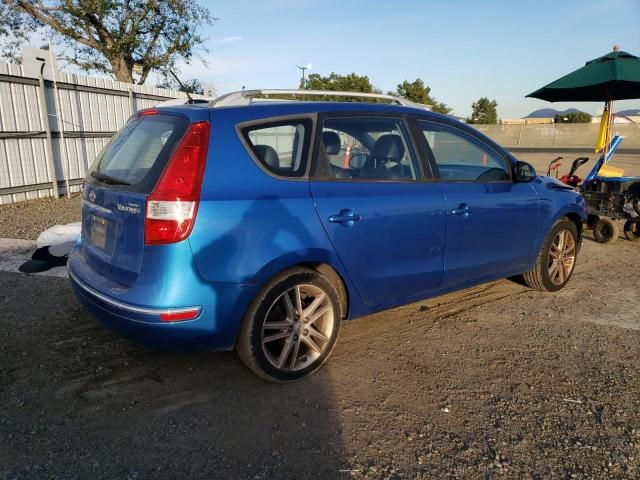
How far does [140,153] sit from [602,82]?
745 centimetres

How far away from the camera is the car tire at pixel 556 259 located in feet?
15.2

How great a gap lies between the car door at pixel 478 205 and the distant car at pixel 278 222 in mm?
15

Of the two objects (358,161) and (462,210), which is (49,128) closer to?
(358,161)

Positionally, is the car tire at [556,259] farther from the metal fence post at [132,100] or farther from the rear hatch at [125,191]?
the metal fence post at [132,100]

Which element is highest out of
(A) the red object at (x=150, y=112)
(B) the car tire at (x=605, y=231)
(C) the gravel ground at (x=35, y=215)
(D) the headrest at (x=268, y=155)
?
(A) the red object at (x=150, y=112)

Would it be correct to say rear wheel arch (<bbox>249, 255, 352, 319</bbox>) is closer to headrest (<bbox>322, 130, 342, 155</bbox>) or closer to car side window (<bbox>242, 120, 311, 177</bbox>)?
car side window (<bbox>242, 120, 311, 177</bbox>)

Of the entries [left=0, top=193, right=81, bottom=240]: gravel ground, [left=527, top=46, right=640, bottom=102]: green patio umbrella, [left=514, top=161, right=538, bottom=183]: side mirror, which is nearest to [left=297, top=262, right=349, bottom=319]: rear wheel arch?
[left=514, top=161, right=538, bottom=183]: side mirror

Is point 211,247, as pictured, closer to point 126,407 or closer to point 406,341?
point 126,407

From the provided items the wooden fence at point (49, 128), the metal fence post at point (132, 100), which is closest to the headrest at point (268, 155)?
the wooden fence at point (49, 128)

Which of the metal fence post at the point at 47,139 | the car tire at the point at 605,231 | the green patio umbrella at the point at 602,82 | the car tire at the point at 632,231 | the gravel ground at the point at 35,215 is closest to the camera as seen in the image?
the gravel ground at the point at 35,215

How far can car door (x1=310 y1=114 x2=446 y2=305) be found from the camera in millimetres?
3070

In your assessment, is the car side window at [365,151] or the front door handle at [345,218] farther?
the car side window at [365,151]

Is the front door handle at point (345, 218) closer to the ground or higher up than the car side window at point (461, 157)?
closer to the ground

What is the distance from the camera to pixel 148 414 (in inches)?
108
